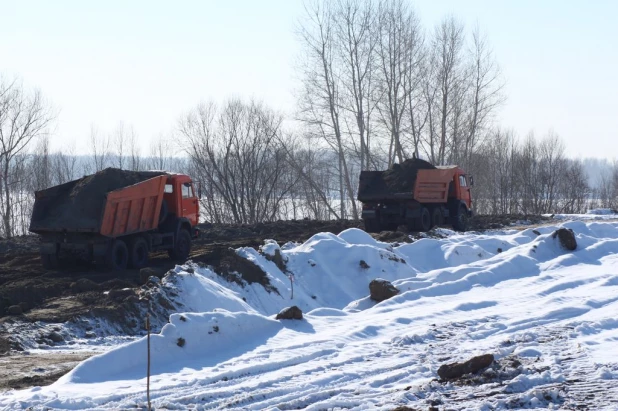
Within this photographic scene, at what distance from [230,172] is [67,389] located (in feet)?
144

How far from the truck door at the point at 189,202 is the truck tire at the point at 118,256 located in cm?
253

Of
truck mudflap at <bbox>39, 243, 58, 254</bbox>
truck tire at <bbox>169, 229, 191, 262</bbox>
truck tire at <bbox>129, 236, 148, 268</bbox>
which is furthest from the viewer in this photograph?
truck tire at <bbox>169, 229, 191, 262</bbox>

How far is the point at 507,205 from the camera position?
224 feet

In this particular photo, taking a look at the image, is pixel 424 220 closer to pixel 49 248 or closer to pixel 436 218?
pixel 436 218

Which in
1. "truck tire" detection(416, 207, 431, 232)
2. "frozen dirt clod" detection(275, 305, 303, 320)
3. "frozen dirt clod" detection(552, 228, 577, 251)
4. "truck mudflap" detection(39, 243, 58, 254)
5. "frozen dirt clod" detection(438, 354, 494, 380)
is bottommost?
"frozen dirt clod" detection(438, 354, 494, 380)

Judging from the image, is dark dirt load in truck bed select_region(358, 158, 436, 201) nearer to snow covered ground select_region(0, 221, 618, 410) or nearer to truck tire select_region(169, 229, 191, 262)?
snow covered ground select_region(0, 221, 618, 410)

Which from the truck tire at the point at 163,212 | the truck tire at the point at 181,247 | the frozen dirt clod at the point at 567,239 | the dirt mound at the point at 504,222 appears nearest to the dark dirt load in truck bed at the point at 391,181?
the dirt mound at the point at 504,222

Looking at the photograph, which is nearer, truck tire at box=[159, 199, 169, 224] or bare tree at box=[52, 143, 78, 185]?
truck tire at box=[159, 199, 169, 224]

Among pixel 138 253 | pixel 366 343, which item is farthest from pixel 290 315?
pixel 138 253

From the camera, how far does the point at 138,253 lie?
19391 mm

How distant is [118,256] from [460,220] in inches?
609

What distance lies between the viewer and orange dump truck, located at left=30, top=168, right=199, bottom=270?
17.7 metres

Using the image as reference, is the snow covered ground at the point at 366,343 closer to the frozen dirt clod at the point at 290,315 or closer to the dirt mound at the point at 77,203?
the frozen dirt clod at the point at 290,315

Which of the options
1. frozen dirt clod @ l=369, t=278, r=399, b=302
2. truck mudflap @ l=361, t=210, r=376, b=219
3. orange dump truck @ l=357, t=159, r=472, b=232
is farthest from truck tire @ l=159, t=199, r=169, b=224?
truck mudflap @ l=361, t=210, r=376, b=219
